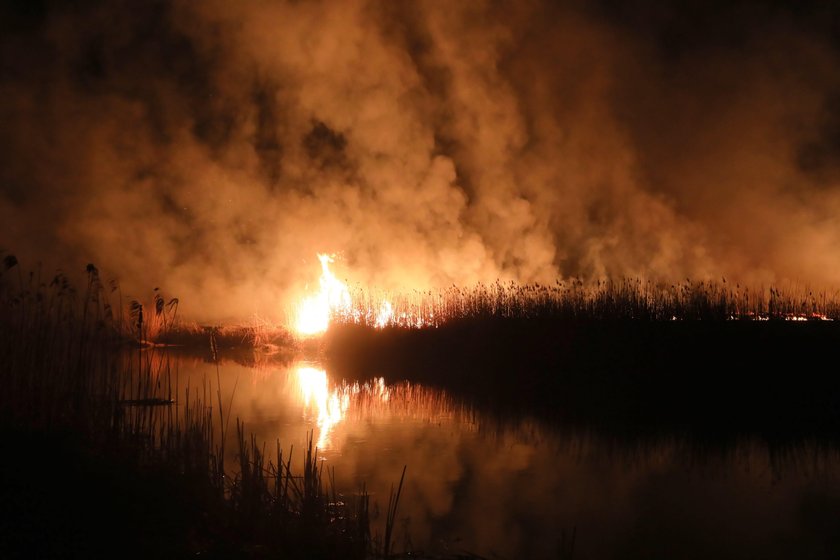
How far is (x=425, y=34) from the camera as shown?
24.6 metres

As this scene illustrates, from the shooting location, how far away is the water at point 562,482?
17.9ft

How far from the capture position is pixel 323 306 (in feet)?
63.0

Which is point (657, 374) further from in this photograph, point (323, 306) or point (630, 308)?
point (323, 306)

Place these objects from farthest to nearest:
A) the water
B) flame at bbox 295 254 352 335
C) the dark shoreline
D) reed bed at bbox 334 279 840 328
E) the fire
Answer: flame at bbox 295 254 352 335, the fire, reed bed at bbox 334 279 840 328, the dark shoreline, the water

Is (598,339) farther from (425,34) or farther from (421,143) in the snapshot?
(425,34)

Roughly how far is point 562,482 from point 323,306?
12.9m

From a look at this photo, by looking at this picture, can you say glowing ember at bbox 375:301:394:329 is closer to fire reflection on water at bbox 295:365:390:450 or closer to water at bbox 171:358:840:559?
fire reflection on water at bbox 295:365:390:450

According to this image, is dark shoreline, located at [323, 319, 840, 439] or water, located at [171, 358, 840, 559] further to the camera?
dark shoreline, located at [323, 319, 840, 439]

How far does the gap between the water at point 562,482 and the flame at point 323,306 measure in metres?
6.77

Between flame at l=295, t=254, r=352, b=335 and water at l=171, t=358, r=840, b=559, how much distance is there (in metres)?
6.77

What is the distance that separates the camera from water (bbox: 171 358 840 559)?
17.9 feet

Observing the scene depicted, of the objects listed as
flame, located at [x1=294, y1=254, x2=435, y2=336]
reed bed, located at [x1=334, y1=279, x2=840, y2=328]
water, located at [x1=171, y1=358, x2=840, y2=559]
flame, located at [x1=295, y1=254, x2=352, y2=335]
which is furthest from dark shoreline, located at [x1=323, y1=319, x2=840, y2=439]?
flame, located at [x1=295, y1=254, x2=352, y2=335]

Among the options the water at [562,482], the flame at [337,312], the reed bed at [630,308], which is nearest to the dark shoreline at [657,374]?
the reed bed at [630,308]

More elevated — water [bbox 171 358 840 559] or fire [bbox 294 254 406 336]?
fire [bbox 294 254 406 336]
